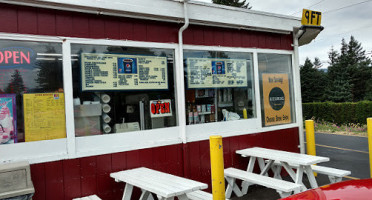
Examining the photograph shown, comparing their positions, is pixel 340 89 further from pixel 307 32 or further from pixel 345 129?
pixel 307 32

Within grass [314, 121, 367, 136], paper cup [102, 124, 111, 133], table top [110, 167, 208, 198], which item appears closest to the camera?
table top [110, 167, 208, 198]

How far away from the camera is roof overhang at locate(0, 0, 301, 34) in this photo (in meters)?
3.76

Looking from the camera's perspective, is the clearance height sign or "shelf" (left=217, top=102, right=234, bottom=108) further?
the clearance height sign

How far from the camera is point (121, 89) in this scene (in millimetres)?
4215

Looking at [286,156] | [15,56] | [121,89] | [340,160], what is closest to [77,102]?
[121,89]

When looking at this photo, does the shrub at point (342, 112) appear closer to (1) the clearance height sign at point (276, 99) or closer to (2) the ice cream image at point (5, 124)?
(1) the clearance height sign at point (276, 99)

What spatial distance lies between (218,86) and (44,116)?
112 inches

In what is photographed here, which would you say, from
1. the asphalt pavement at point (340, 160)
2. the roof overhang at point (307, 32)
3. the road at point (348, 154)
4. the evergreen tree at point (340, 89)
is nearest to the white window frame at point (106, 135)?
the asphalt pavement at point (340, 160)

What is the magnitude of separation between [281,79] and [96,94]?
3.80 metres

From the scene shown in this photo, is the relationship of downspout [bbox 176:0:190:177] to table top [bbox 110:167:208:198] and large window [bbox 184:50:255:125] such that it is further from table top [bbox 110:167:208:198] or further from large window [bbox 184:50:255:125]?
table top [bbox 110:167:208:198]

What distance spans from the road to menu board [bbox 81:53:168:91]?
4.62 m

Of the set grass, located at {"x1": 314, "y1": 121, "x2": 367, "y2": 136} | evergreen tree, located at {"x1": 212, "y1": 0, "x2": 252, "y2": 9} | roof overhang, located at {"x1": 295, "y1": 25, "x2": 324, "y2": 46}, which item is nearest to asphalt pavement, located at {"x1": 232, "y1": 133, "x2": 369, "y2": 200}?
grass, located at {"x1": 314, "y1": 121, "x2": 367, "y2": 136}

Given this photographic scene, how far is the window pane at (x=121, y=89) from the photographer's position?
154 inches

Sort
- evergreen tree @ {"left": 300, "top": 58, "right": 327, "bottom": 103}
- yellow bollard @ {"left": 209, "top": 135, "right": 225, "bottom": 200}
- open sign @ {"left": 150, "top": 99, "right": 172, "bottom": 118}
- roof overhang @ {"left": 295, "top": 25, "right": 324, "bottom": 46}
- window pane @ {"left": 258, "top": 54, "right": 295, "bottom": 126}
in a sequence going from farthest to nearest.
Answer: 1. evergreen tree @ {"left": 300, "top": 58, "right": 327, "bottom": 103}
2. roof overhang @ {"left": 295, "top": 25, "right": 324, "bottom": 46}
3. window pane @ {"left": 258, "top": 54, "right": 295, "bottom": 126}
4. open sign @ {"left": 150, "top": 99, "right": 172, "bottom": 118}
5. yellow bollard @ {"left": 209, "top": 135, "right": 225, "bottom": 200}
